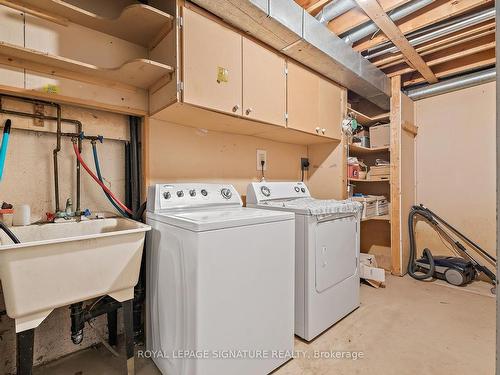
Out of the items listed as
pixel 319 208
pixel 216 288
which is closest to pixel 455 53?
pixel 319 208

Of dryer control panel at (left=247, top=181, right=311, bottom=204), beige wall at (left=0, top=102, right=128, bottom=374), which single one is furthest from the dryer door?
beige wall at (left=0, top=102, right=128, bottom=374)

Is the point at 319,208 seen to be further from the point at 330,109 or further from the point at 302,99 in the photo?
the point at 330,109

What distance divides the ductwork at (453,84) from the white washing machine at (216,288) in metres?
3.02

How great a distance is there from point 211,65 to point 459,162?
323 centimetres

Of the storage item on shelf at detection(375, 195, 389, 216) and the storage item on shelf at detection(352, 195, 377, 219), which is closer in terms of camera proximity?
the storage item on shelf at detection(352, 195, 377, 219)

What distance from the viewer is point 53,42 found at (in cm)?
143

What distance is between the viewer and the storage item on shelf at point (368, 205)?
2.81m

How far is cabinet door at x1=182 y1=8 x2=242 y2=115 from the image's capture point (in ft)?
4.85

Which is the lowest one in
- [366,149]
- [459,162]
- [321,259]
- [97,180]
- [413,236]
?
[413,236]

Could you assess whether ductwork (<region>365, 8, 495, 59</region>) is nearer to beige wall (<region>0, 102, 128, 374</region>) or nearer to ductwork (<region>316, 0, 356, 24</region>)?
ductwork (<region>316, 0, 356, 24</region>)

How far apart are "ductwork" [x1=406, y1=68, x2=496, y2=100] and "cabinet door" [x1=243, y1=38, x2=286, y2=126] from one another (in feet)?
7.71

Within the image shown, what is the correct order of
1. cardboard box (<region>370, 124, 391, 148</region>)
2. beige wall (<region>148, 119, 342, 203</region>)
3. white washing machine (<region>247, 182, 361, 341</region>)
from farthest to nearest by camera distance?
cardboard box (<region>370, 124, 391, 148</region>), beige wall (<region>148, 119, 342, 203</region>), white washing machine (<region>247, 182, 361, 341</region>)

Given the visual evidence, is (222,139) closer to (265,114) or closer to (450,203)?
(265,114)

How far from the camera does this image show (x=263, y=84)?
1.89 meters
